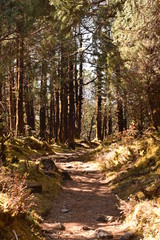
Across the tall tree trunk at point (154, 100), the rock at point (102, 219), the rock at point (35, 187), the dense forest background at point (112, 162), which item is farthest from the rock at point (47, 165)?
the rock at point (102, 219)

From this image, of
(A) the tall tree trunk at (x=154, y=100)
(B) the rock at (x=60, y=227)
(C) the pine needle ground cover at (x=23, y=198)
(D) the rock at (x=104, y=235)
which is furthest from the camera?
(A) the tall tree trunk at (x=154, y=100)

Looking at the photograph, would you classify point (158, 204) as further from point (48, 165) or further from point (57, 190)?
point (48, 165)

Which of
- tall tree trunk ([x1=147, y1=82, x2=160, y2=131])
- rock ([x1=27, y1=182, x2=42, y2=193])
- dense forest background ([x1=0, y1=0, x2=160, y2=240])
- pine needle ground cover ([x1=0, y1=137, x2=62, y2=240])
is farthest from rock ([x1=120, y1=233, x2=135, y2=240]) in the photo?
tall tree trunk ([x1=147, y1=82, x2=160, y2=131])


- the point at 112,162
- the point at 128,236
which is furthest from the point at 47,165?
the point at 128,236

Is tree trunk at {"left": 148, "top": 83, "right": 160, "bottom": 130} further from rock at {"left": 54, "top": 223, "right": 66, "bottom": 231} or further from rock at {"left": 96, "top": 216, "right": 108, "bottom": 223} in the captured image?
rock at {"left": 54, "top": 223, "right": 66, "bottom": 231}

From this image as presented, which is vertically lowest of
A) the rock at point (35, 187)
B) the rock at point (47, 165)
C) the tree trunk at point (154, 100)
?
the rock at point (35, 187)

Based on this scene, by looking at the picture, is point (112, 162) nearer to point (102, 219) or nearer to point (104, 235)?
point (102, 219)

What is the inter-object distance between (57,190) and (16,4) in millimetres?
7096

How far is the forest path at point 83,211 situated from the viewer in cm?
619

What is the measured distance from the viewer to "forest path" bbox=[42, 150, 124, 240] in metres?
6.19

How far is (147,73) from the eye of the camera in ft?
34.7

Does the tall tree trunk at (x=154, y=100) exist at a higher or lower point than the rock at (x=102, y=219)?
higher

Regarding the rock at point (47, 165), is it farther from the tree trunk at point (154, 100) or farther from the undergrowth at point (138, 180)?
the tree trunk at point (154, 100)

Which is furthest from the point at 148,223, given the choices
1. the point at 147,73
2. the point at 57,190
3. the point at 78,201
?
the point at 147,73
